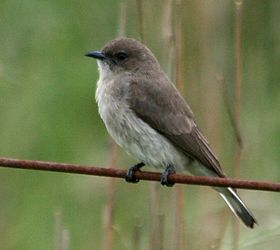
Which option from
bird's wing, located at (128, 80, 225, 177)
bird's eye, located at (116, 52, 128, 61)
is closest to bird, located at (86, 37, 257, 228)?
bird's wing, located at (128, 80, 225, 177)

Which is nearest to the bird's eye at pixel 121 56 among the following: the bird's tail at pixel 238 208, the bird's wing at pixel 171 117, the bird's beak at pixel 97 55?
the bird's beak at pixel 97 55

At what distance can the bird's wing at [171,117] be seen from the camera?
549 centimetres

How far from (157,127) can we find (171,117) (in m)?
0.11

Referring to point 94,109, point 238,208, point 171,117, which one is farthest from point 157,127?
point 94,109

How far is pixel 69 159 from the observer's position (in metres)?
6.79

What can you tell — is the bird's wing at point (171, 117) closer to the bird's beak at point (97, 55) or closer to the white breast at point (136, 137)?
the white breast at point (136, 137)

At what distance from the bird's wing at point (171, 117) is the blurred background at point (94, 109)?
16 centimetres

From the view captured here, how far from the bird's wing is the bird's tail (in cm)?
10

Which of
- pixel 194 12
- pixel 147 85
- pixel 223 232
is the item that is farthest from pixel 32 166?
pixel 194 12

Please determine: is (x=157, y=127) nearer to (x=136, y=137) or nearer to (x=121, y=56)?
(x=136, y=137)

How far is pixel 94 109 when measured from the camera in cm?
719

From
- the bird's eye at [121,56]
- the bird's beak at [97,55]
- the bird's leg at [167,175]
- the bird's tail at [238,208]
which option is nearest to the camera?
the bird's leg at [167,175]

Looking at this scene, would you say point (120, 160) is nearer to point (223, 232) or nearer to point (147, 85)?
point (147, 85)

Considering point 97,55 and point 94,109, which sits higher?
point 97,55
